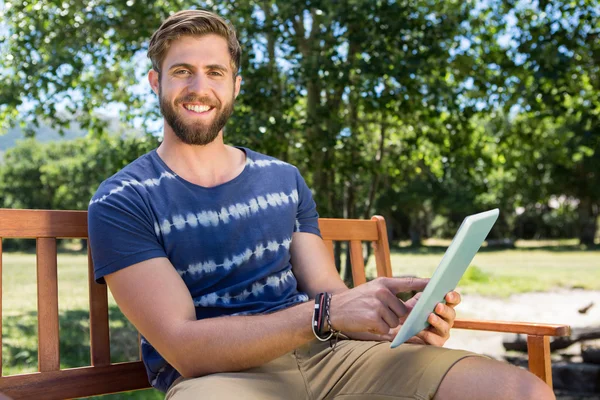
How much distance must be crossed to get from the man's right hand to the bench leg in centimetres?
97

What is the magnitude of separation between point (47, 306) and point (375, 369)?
113 centimetres

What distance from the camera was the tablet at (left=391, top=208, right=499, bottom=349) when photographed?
177cm

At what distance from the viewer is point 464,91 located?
825 centimetres

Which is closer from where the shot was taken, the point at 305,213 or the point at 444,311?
the point at 444,311

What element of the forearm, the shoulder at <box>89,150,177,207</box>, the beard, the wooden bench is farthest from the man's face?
the forearm

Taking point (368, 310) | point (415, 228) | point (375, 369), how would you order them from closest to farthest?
point (368, 310) < point (375, 369) < point (415, 228)

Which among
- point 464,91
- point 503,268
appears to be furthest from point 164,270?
point 503,268

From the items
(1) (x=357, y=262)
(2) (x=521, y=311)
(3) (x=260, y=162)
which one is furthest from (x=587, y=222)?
(3) (x=260, y=162)

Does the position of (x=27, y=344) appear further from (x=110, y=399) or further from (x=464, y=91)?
(x=464, y=91)

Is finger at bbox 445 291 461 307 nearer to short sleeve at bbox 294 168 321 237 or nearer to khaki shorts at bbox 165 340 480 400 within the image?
khaki shorts at bbox 165 340 480 400

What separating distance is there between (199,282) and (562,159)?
402 inches

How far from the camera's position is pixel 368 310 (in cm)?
191

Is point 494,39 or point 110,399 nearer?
point 110,399

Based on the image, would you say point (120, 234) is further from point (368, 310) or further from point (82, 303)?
point (82, 303)
